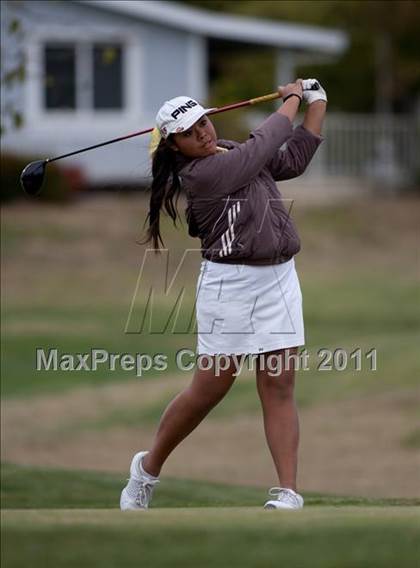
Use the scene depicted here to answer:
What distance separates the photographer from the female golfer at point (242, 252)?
22.6ft

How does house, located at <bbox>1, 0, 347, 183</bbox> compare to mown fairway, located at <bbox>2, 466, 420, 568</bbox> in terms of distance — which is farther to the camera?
house, located at <bbox>1, 0, 347, 183</bbox>

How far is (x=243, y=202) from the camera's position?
6.91 metres

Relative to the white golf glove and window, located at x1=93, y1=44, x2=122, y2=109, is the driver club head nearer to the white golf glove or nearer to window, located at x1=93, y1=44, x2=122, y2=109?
the white golf glove

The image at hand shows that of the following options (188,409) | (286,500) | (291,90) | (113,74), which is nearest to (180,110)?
(291,90)

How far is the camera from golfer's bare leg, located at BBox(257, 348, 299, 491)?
7027 millimetres

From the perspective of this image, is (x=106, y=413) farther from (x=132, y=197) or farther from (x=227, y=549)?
(x=132, y=197)

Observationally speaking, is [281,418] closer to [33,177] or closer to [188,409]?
[188,409]

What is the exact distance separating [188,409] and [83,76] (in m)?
25.2

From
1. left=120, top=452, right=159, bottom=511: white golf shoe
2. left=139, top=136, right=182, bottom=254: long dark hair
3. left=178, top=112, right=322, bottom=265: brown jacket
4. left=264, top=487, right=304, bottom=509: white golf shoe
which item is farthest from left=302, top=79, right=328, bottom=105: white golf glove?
left=120, top=452, right=159, bottom=511: white golf shoe

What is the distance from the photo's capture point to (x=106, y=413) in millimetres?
16266

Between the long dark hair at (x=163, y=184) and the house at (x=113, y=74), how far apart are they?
23.4 meters

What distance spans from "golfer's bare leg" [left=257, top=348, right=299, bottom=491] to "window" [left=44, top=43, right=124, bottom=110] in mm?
24700

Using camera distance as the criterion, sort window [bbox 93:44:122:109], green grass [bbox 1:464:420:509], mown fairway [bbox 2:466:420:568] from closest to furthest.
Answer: mown fairway [bbox 2:466:420:568]
green grass [bbox 1:464:420:509]
window [bbox 93:44:122:109]

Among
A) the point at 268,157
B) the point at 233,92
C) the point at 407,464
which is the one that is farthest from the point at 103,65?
the point at 268,157
